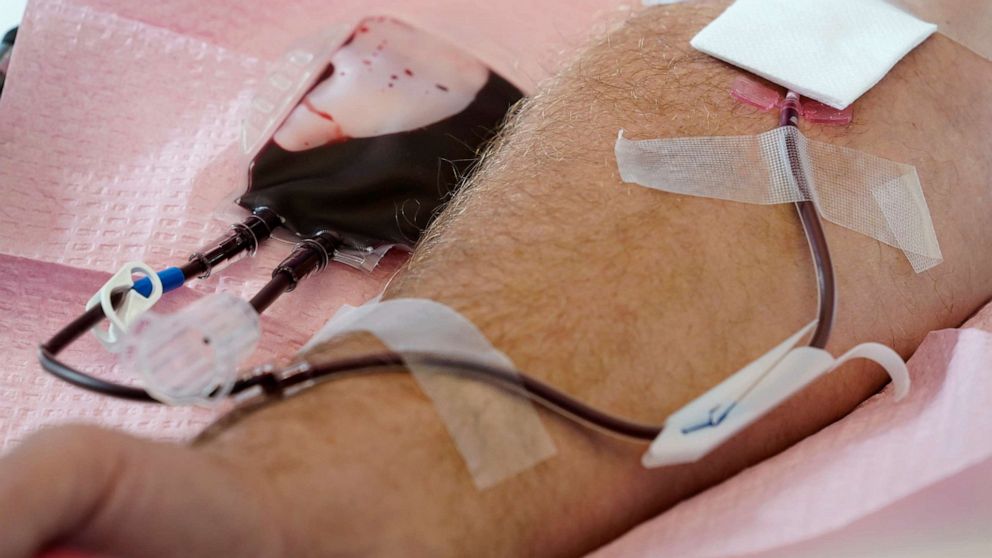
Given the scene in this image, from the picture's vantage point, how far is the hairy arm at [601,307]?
517 mm

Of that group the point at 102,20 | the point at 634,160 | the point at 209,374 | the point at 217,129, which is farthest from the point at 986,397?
the point at 102,20

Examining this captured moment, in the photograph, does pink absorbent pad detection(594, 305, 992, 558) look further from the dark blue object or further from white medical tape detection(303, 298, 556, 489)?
the dark blue object

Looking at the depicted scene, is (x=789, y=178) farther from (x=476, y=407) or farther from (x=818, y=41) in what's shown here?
(x=476, y=407)

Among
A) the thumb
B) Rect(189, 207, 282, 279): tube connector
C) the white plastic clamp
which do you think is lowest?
Rect(189, 207, 282, 279): tube connector

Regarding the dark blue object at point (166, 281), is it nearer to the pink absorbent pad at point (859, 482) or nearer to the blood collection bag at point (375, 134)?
the blood collection bag at point (375, 134)

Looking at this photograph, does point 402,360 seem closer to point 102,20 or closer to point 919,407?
point 919,407

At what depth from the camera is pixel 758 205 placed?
731 millimetres

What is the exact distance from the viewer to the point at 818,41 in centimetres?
84

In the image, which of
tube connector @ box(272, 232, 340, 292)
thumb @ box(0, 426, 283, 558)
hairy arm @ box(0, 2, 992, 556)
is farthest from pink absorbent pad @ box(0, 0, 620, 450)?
thumb @ box(0, 426, 283, 558)

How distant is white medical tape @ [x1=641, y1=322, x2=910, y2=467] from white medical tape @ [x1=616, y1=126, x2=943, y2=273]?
0.16 metres

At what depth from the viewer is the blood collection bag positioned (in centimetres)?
91

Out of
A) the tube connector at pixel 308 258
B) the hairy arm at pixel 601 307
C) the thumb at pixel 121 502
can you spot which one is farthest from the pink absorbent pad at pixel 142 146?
the thumb at pixel 121 502

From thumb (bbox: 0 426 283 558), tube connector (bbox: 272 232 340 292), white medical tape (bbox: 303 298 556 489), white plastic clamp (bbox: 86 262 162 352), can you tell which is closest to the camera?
thumb (bbox: 0 426 283 558)

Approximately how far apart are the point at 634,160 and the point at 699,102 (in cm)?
11
